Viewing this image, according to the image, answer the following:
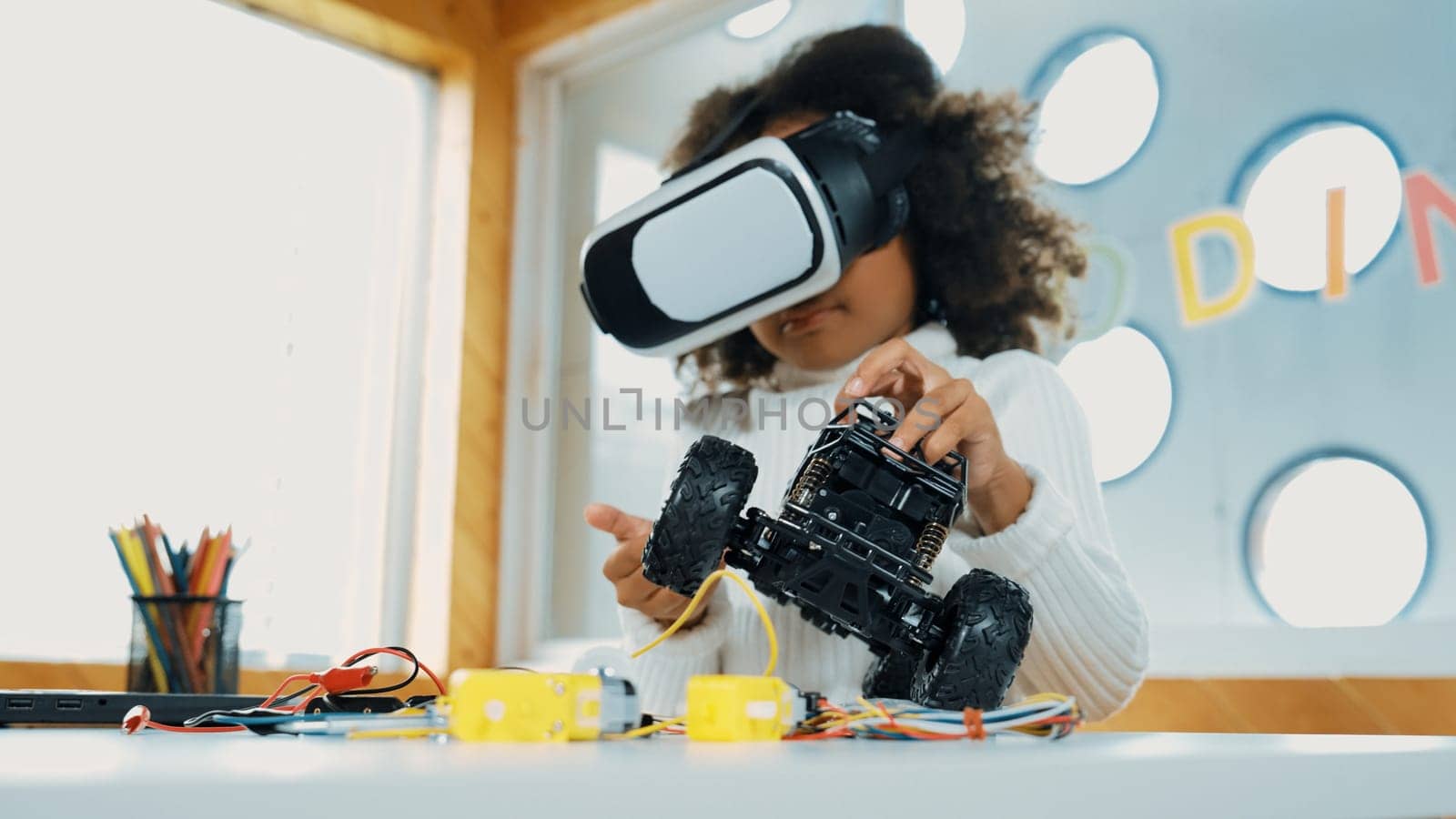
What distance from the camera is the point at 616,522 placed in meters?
0.66

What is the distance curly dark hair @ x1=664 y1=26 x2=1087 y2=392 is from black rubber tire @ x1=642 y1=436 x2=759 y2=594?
50cm

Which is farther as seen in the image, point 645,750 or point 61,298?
point 61,298

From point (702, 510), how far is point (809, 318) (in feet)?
1.36

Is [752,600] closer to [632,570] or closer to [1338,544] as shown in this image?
[632,570]

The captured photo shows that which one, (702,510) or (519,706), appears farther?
(702,510)

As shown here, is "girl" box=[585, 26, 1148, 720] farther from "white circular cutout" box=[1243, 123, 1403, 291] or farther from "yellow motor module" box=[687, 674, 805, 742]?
"white circular cutout" box=[1243, 123, 1403, 291]

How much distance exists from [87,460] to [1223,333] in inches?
63.8

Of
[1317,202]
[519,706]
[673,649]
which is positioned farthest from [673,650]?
[1317,202]

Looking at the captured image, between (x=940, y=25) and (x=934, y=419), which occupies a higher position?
(x=940, y=25)

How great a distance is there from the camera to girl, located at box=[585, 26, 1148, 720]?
66cm

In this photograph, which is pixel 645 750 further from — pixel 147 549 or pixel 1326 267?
pixel 1326 267

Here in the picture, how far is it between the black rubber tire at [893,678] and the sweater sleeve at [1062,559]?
0.07 m

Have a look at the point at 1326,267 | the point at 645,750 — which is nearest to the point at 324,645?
the point at 1326,267

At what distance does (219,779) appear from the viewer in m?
Answer: 0.19
